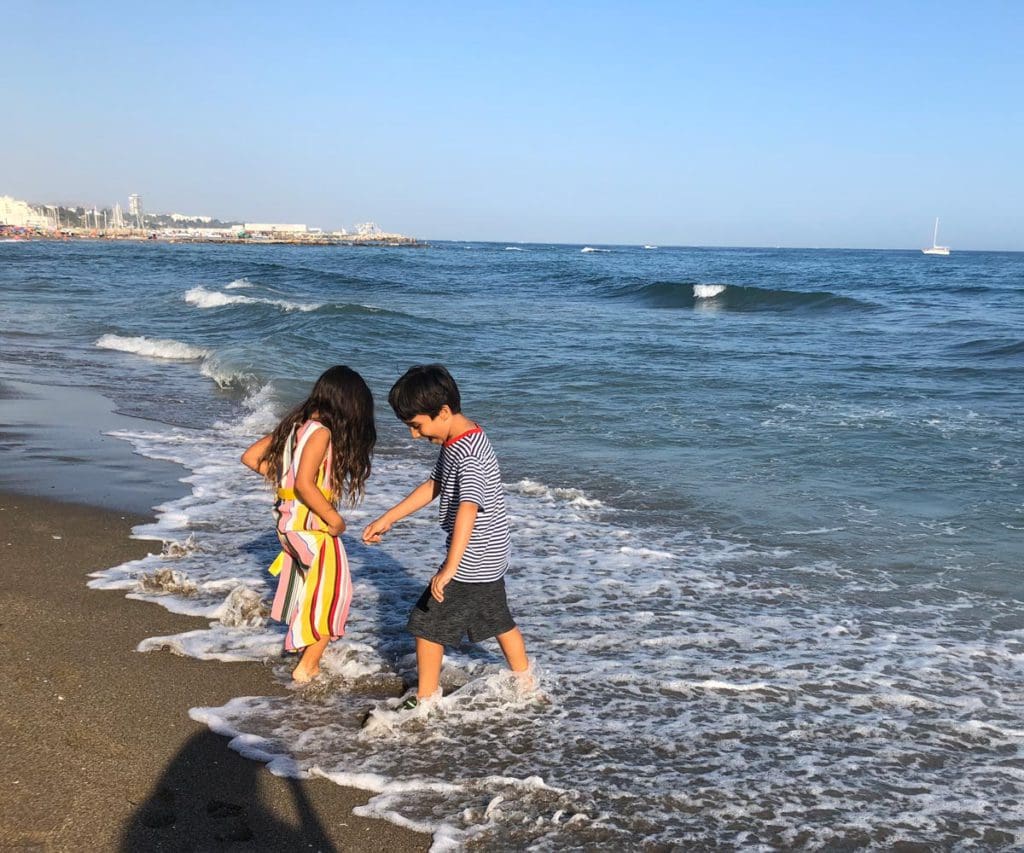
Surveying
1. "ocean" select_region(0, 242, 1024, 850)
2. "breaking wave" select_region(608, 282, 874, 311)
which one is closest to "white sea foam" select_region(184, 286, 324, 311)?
"ocean" select_region(0, 242, 1024, 850)

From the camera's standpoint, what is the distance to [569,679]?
4266 millimetres

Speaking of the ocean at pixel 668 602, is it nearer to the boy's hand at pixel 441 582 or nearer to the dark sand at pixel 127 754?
the dark sand at pixel 127 754

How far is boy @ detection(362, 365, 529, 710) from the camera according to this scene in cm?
356

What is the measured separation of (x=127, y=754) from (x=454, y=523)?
149 cm

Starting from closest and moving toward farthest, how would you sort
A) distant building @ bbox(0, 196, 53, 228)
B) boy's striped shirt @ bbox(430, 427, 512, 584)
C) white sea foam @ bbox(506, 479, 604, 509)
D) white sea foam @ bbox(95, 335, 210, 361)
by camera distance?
boy's striped shirt @ bbox(430, 427, 512, 584) < white sea foam @ bbox(506, 479, 604, 509) < white sea foam @ bbox(95, 335, 210, 361) < distant building @ bbox(0, 196, 53, 228)

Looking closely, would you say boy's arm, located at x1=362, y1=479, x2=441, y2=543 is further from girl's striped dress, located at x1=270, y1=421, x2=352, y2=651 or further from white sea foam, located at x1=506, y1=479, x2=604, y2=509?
white sea foam, located at x1=506, y1=479, x2=604, y2=509

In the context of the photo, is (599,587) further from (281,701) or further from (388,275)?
(388,275)

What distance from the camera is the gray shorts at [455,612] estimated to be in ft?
12.3

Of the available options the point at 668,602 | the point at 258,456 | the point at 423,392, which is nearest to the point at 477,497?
the point at 423,392

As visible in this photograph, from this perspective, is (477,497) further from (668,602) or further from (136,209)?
(136,209)

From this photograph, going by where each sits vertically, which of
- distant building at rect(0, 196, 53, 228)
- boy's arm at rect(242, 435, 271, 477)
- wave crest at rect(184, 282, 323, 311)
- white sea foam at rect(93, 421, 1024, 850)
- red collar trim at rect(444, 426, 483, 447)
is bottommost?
white sea foam at rect(93, 421, 1024, 850)

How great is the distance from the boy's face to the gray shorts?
0.63m

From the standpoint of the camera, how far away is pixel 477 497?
3.61 m

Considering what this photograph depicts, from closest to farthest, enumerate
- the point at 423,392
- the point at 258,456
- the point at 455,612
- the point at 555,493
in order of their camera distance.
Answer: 1. the point at 423,392
2. the point at 455,612
3. the point at 258,456
4. the point at 555,493
